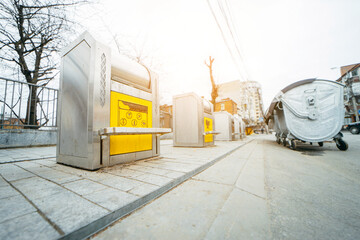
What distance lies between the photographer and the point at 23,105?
4.84 m

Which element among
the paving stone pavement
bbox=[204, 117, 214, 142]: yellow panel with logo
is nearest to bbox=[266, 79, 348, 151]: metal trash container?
bbox=[204, 117, 214, 142]: yellow panel with logo

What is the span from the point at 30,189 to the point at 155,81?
2512 millimetres

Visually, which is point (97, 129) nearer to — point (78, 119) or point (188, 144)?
point (78, 119)

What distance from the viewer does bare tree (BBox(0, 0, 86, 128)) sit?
4.30 meters

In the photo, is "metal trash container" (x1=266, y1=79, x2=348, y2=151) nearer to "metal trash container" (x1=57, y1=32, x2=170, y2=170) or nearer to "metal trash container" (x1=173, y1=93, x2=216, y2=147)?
"metal trash container" (x1=173, y1=93, x2=216, y2=147)

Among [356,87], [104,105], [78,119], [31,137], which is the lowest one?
[31,137]

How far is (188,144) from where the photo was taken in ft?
18.0

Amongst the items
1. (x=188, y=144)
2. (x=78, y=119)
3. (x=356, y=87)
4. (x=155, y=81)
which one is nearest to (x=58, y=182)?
(x=78, y=119)

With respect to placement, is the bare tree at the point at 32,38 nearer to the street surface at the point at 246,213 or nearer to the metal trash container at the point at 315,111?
the street surface at the point at 246,213

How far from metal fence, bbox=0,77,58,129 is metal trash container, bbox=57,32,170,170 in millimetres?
3822

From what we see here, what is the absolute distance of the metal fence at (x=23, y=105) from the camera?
447cm

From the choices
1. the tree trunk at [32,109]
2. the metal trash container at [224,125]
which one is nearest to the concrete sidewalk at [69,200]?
the tree trunk at [32,109]

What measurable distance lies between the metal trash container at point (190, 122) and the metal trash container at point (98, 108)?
284 centimetres

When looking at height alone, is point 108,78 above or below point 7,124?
above
